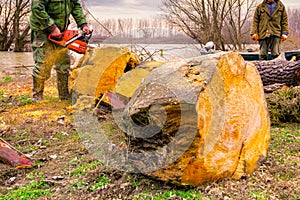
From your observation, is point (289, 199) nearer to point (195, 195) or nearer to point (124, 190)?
point (195, 195)

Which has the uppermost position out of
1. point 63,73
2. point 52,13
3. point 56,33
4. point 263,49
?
point 52,13

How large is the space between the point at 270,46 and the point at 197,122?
226 inches

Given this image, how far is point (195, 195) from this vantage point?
7.63ft

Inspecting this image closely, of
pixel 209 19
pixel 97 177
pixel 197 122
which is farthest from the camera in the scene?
pixel 209 19

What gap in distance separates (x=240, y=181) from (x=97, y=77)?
3.01 metres

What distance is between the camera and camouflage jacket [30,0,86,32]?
5105 millimetres

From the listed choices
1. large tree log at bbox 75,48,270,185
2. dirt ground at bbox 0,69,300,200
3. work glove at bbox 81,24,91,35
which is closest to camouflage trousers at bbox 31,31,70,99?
work glove at bbox 81,24,91,35

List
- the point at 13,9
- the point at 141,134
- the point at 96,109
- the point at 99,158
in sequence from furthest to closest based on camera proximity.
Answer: the point at 13,9 < the point at 96,109 < the point at 99,158 < the point at 141,134

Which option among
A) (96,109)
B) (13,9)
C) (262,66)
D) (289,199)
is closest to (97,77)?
(96,109)

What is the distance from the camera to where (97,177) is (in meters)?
2.64

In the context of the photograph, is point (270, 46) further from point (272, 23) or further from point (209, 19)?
point (209, 19)

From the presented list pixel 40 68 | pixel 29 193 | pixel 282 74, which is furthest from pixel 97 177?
pixel 282 74

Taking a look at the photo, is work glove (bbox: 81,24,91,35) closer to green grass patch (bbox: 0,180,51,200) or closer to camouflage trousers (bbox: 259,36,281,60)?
green grass patch (bbox: 0,180,51,200)

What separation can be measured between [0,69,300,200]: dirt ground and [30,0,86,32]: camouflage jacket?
69.1 inches
